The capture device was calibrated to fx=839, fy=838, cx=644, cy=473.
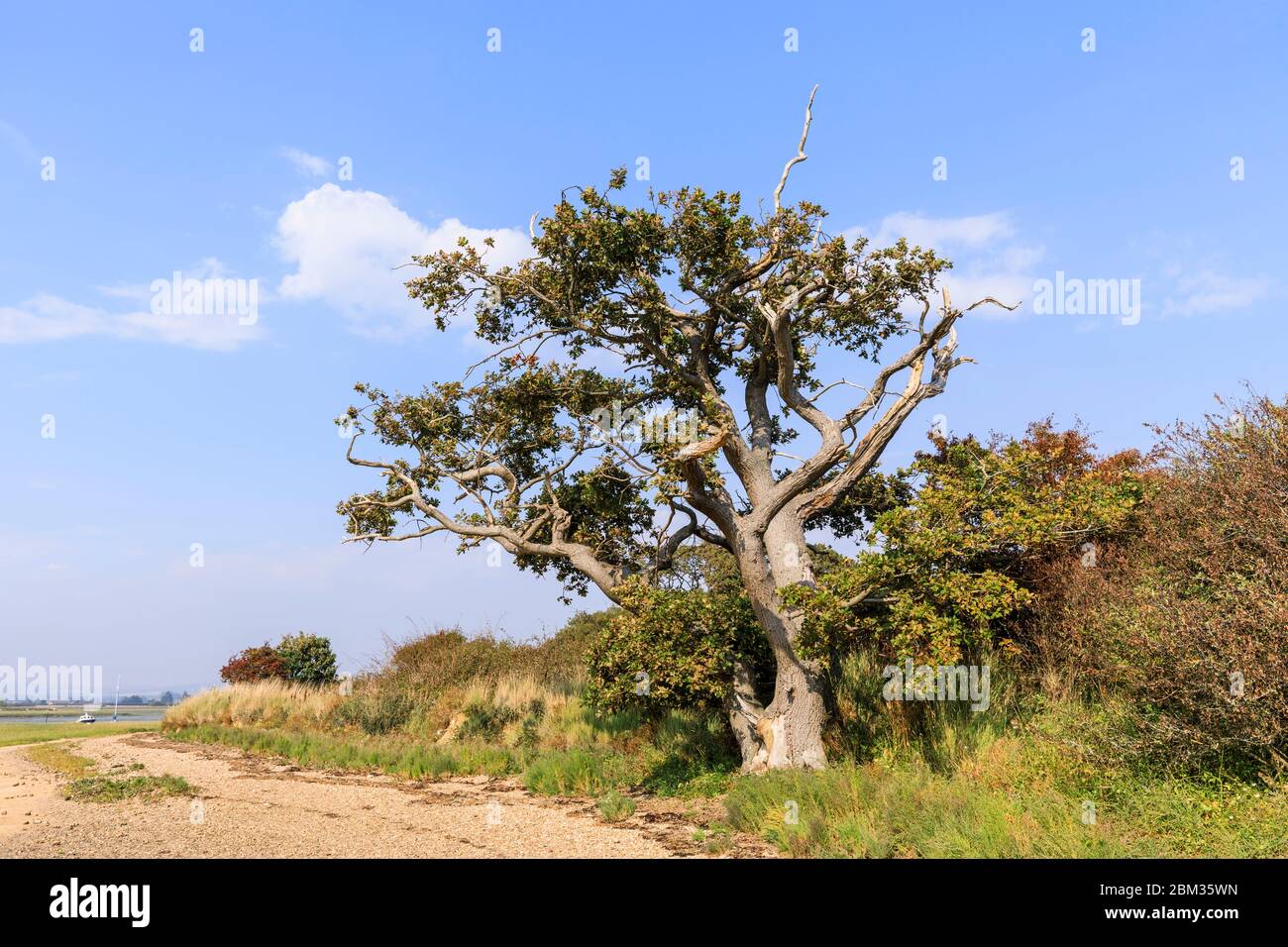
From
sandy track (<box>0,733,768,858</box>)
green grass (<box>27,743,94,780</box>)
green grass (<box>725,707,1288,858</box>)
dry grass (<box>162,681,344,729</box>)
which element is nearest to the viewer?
green grass (<box>725,707,1288,858</box>)

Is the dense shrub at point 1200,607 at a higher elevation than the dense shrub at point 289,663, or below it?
higher

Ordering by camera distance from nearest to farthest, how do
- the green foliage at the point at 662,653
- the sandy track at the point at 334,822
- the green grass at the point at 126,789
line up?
the sandy track at the point at 334,822 < the green foliage at the point at 662,653 < the green grass at the point at 126,789

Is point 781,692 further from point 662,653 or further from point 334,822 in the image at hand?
point 334,822

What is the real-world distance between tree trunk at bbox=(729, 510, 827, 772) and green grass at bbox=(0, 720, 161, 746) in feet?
62.5

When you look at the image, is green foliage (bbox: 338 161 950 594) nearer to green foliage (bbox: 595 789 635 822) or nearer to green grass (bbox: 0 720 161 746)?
green foliage (bbox: 595 789 635 822)

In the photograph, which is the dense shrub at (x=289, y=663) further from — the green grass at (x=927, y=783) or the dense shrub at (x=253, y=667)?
the green grass at (x=927, y=783)

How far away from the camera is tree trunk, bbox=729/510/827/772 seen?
11.6 meters

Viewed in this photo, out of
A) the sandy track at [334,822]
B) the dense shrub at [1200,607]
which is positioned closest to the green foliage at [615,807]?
the sandy track at [334,822]

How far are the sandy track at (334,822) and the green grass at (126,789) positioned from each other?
0.87 feet

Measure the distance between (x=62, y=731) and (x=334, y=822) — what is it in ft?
66.3

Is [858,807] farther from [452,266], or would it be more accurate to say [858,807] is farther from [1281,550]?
[452,266]

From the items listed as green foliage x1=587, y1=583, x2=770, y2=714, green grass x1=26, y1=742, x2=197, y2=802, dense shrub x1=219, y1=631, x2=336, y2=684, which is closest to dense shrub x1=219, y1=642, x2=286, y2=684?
dense shrub x1=219, y1=631, x2=336, y2=684

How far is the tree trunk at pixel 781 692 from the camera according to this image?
38.0ft
